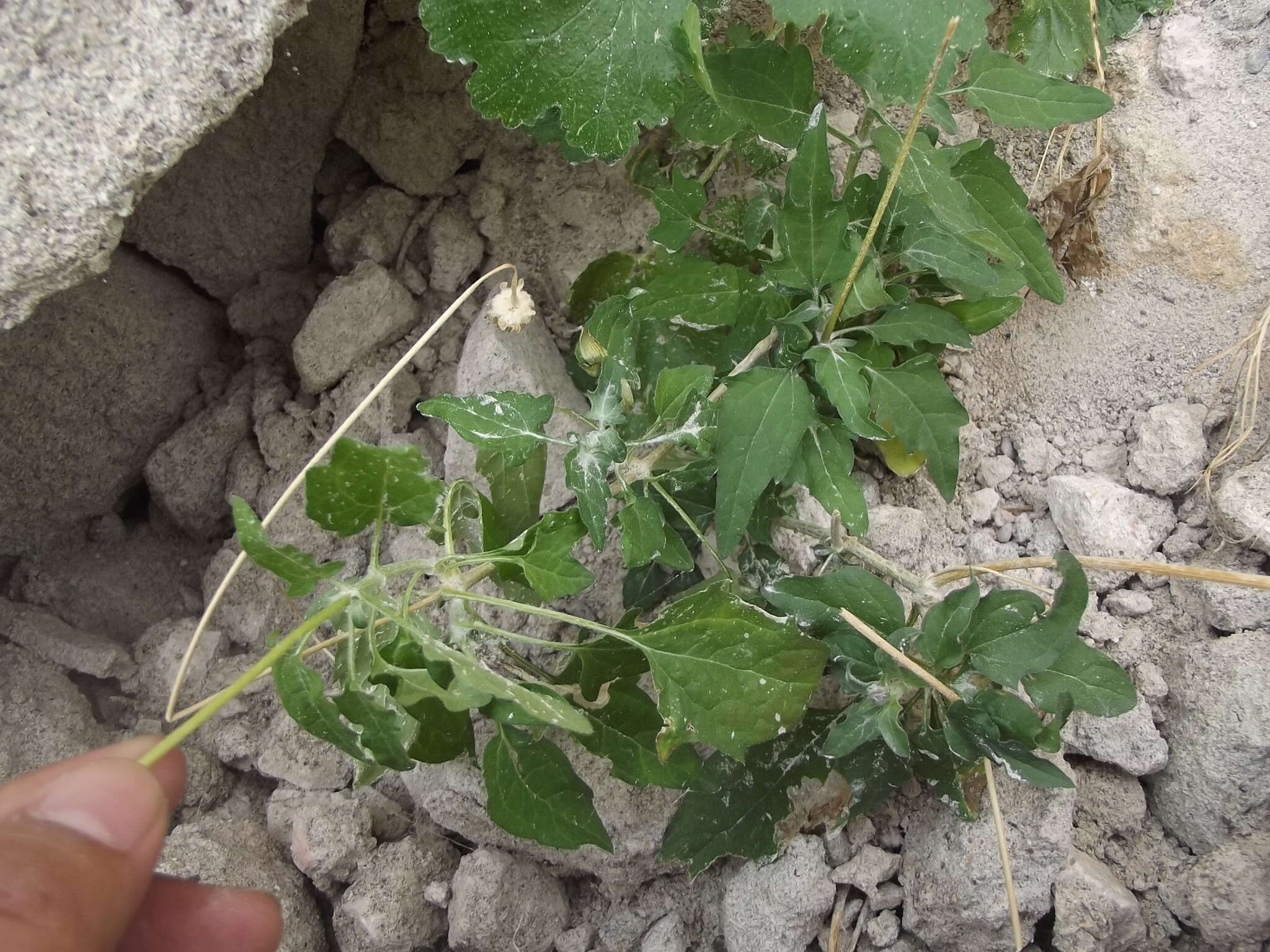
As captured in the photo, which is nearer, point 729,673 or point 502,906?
point 729,673

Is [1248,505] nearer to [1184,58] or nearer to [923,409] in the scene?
[923,409]

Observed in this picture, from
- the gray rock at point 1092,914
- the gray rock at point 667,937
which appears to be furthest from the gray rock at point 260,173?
the gray rock at point 1092,914

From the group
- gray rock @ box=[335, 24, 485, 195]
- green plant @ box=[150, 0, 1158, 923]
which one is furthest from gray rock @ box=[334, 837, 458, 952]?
gray rock @ box=[335, 24, 485, 195]

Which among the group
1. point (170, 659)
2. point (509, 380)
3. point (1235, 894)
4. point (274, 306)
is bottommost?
point (1235, 894)

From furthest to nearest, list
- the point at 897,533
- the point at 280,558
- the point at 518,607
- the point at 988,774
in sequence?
the point at 897,533 → the point at 988,774 → the point at 518,607 → the point at 280,558

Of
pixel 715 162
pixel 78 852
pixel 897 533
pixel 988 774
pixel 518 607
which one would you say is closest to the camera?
pixel 78 852

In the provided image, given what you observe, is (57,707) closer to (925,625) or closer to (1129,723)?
(925,625)

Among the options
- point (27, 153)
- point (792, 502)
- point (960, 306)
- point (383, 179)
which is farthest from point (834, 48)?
point (27, 153)

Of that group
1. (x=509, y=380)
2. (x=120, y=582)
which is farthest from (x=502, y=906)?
(x=120, y=582)
